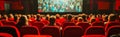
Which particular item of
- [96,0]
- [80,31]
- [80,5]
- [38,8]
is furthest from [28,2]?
[80,31]

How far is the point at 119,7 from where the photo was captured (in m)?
20.2

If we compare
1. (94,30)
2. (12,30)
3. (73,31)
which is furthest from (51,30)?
(12,30)

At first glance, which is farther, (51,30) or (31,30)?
(51,30)

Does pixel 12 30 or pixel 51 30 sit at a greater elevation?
pixel 12 30

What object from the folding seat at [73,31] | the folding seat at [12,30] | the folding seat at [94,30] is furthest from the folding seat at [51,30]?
the folding seat at [12,30]

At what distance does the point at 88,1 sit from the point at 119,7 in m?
2.48

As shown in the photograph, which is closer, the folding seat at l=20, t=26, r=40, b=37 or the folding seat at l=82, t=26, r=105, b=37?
the folding seat at l=82, t=26, r=105, b=37

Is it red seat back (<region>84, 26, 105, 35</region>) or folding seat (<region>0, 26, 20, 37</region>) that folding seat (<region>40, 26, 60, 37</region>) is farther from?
folding seat (<region>0, 26, 20, 37</region>)

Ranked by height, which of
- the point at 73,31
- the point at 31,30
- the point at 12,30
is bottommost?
the point at 73,31

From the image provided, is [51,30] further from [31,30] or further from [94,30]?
[94,30]

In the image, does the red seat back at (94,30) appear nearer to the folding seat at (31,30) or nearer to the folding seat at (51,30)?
the folding seat at (51,30)

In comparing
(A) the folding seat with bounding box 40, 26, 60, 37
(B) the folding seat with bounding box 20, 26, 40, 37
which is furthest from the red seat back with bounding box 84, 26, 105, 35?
(B) the folding seat with bounding box 20, 26, 40, 37

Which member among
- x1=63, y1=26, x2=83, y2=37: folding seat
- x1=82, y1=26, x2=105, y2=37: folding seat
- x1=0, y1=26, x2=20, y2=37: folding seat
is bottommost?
x1=63, y1=26, x2=83, y2=37: folding seat

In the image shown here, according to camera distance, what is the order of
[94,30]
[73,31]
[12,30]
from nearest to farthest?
[12,30], [94,30], [73,31]
